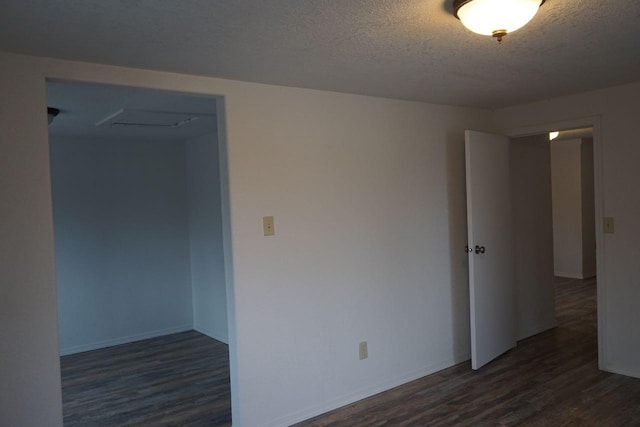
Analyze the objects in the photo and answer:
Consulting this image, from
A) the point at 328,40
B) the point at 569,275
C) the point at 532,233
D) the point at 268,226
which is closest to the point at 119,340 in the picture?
the point at 268,226

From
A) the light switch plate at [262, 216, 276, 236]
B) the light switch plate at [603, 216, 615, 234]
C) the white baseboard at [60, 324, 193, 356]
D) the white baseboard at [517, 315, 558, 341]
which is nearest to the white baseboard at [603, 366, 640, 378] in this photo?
the white baseboard at [517, 315, 558, 341]

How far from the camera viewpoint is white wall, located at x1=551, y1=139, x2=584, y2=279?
7.33 m

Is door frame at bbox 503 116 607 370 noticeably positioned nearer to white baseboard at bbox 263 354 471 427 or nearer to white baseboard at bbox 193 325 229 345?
white baseboard at bbox 263 354 471 427

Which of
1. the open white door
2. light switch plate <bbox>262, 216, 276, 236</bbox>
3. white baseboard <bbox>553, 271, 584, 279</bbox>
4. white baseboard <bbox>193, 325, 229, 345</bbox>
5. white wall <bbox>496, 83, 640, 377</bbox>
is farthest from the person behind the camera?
white baseboard <bbox>553, 271, 584, 279</bbox>

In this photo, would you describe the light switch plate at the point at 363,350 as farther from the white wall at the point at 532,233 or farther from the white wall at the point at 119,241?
the white wall at the point at 119,241

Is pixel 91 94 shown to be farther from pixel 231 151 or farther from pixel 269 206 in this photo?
pixel 269 206

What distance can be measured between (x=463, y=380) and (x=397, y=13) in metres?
2.79

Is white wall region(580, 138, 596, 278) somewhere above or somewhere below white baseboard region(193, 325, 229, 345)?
above

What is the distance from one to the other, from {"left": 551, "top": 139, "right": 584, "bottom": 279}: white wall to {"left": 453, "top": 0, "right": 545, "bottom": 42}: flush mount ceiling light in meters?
6.44

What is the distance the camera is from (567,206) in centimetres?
750

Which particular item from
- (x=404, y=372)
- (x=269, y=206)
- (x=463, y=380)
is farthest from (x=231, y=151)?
(x=463, y=380)

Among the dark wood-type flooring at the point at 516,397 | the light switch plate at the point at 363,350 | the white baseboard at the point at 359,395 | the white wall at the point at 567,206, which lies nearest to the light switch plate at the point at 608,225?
the dark wood-type flooring at the point at 516,397

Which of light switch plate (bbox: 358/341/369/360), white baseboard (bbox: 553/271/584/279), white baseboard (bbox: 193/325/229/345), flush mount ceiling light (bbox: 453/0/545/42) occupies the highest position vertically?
flush mount ceiling light (bbox: 453/0/545/42)

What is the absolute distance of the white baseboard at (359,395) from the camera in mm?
2976
